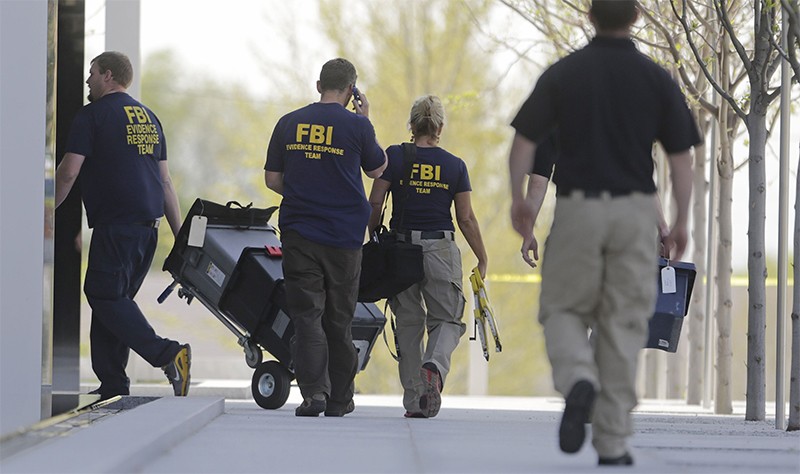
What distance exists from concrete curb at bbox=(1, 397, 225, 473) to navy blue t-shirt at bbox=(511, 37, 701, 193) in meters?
1.81

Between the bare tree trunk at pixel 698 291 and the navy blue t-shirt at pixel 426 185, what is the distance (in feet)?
22.3

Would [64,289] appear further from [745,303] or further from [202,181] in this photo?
[202,181]

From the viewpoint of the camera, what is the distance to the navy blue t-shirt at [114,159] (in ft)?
29.8

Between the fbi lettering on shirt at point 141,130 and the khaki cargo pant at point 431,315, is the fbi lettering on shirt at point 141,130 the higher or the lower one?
the higher one

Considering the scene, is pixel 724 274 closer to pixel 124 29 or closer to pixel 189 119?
pixel 124 29

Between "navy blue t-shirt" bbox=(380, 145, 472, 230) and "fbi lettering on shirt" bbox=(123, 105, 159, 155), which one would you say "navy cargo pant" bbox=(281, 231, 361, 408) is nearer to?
"navy blue t-shirt" bbox=(380, 145, 472, 230)

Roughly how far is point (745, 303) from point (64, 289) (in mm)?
11514

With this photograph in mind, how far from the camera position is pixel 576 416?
5461 millimetres

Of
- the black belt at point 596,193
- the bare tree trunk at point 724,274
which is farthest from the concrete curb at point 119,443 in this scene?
the bare tree trunk at point 724,274

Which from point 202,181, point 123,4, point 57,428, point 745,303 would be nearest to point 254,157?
point 745,303

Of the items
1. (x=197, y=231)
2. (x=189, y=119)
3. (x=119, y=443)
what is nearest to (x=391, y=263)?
(x=197, y=231)

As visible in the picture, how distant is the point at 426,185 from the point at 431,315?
828mm

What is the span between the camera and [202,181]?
49.3 m

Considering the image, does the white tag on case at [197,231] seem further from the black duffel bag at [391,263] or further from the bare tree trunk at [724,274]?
the bare tree trunk at [724,274]
